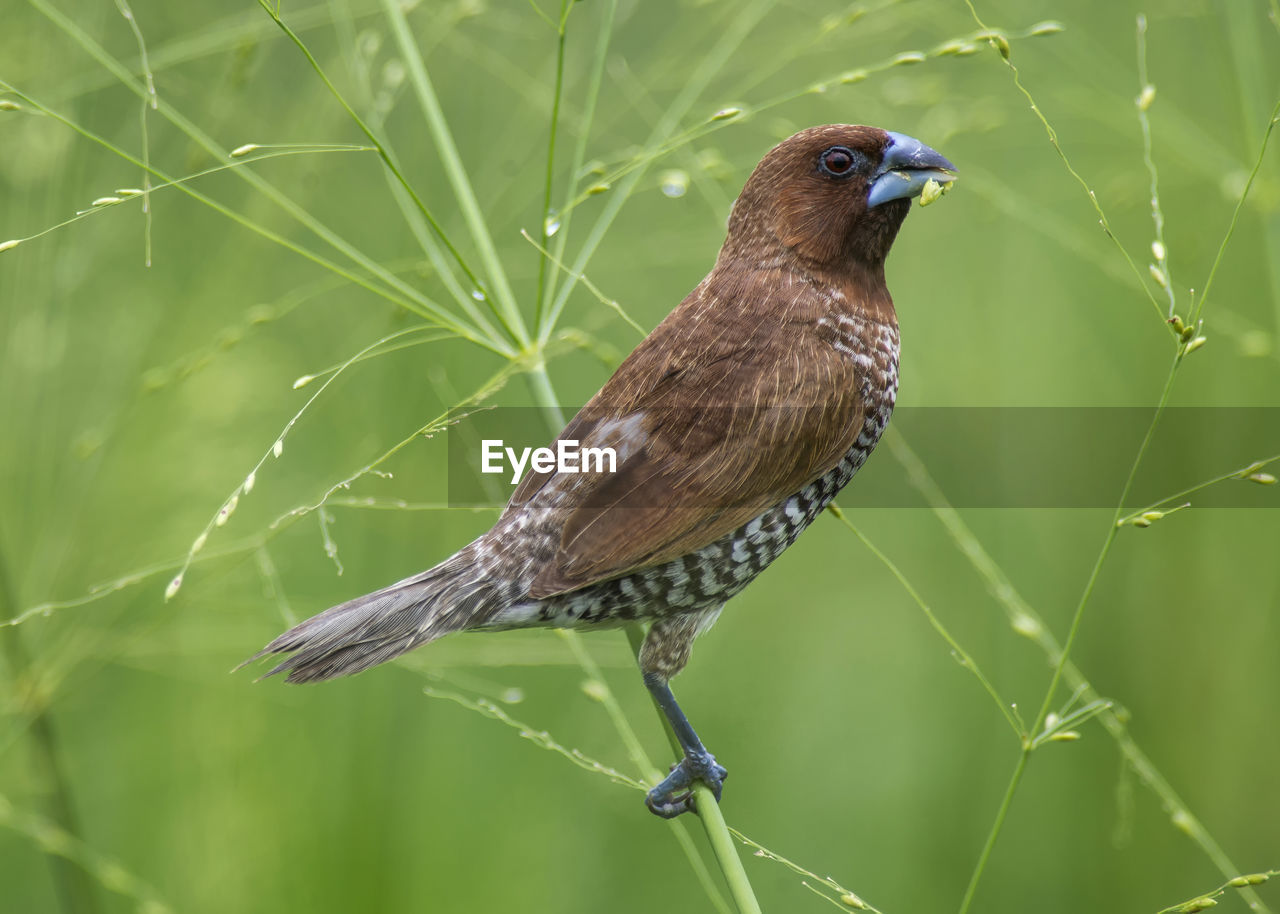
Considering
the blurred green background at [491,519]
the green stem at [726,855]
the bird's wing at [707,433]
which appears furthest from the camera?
the blurred green background at [491,519]

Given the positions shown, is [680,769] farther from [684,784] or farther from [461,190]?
[461,190]

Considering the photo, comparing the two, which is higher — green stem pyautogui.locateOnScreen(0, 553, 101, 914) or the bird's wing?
the bird's wing

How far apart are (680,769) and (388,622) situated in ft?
2.18

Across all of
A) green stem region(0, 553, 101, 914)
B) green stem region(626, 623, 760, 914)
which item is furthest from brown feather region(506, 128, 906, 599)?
green stem region(0, 553, 101, 914)

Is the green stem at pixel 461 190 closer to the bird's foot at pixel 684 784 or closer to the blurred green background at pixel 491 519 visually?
the blurred green background at pixel 491 519

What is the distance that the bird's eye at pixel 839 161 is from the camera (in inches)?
84.4

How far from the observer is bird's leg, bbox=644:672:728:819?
2268 millimetres

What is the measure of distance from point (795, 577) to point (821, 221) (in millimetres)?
2121

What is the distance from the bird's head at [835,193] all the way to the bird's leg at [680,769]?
860mm

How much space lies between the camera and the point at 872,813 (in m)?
3.53

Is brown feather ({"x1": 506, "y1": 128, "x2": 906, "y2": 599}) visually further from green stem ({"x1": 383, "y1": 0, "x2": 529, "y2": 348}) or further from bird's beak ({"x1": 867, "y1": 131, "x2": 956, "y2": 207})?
green stem ({"x1": 383, "y1": 0, "x2": 529, "y2": 348})

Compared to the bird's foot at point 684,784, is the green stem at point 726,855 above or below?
above

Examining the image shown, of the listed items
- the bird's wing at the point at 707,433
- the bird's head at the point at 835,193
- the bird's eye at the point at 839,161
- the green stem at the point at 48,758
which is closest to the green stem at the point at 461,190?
the bird's wing at the point at 707,433

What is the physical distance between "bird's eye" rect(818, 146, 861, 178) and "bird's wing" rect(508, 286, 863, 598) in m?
0.31
